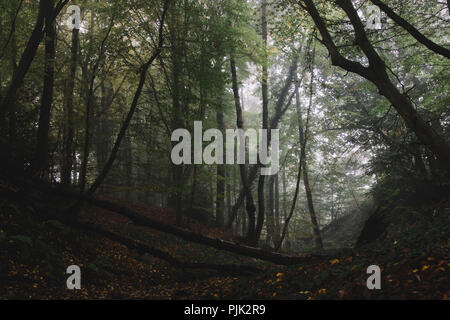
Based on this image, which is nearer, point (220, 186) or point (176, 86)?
point (176, 86)

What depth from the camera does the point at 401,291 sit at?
3.88 meters

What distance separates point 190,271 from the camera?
940 cm

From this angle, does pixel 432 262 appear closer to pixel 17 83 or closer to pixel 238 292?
pixel 238 292

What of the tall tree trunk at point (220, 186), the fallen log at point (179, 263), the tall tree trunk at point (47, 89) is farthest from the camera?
the tall tree trunk at point (220, 186)

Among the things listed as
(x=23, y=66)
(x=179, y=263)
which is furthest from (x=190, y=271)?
(x=23, y=66)

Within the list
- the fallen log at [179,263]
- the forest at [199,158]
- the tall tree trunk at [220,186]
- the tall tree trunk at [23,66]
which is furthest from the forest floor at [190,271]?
the tall tree trunk at [220,186]

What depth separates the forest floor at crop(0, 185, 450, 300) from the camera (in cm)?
432

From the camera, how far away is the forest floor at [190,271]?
4320 mm

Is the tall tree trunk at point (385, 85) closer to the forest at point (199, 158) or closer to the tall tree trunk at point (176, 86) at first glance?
the forest at point (199, 158)

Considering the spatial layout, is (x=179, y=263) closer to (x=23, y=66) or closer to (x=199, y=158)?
(x=199, y=158)
